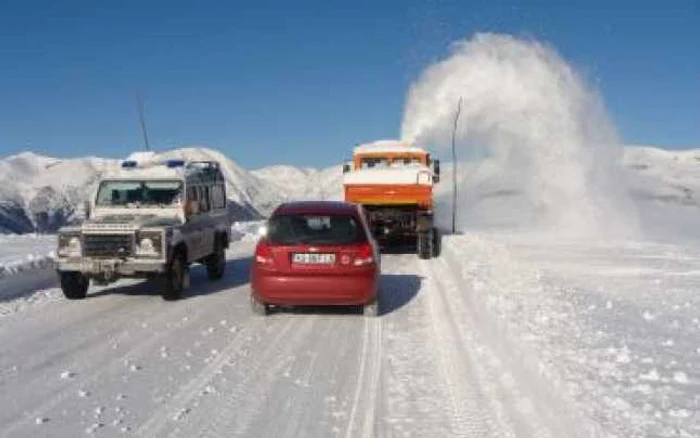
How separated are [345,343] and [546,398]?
124 inches

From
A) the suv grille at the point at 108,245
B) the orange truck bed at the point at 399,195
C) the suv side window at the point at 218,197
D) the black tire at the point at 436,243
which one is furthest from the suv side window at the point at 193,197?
the black tire at the point at 436,243

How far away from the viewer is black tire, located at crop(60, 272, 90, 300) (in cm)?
1244

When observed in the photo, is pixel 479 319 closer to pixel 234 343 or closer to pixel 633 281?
pixel 234 343

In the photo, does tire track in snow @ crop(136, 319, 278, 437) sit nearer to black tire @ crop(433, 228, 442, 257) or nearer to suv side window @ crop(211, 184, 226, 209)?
suv side window @ crop(211, 184, 226, 209)

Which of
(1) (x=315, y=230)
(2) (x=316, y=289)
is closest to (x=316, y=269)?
(2) (x=316, y=289)

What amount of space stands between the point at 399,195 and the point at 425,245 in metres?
1.83

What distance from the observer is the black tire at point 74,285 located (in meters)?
12.4

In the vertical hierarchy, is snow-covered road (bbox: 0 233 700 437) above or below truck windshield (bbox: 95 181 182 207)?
below

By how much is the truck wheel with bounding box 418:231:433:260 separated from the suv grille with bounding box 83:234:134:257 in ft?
30.5

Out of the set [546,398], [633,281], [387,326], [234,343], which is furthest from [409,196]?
Result: [546,398]

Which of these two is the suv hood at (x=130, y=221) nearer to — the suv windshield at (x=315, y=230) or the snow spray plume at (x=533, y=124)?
the suv windshield at (x=315, y=230)

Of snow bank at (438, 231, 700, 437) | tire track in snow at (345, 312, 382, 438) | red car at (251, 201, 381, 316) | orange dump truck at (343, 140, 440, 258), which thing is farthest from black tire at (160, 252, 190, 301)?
orange dump truck at (343, 140, 440, 258)

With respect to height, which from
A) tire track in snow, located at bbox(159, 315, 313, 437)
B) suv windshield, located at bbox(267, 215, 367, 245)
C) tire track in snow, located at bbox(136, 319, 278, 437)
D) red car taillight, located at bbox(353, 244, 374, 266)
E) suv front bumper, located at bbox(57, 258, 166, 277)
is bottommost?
tire track in snow, located at bbox(159, 315, 313, 437)

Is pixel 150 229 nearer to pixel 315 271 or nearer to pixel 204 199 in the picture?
pixel 204 199
